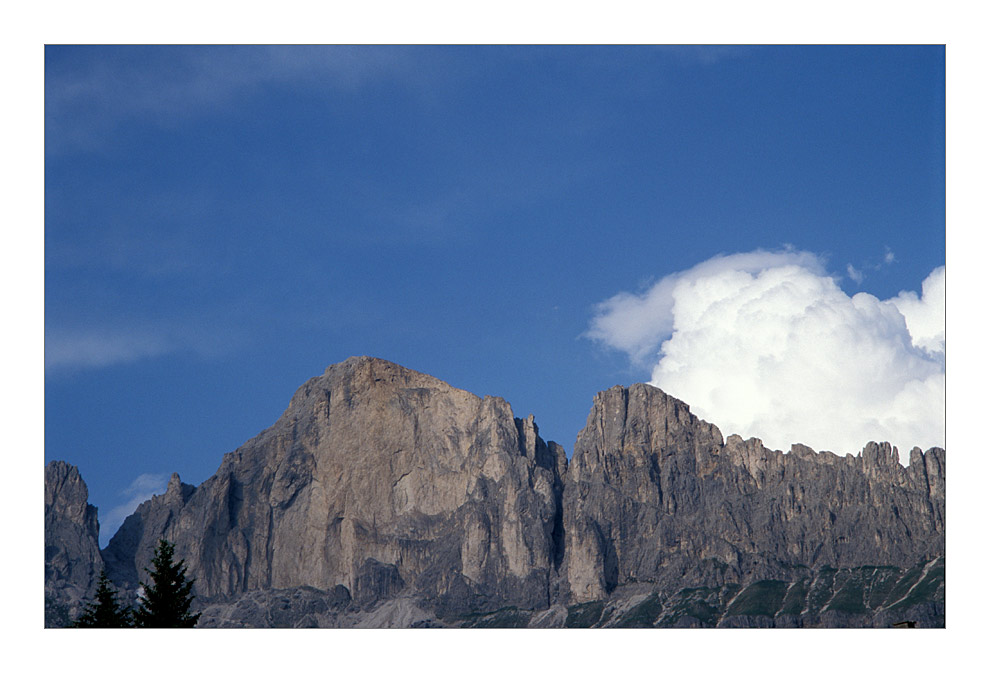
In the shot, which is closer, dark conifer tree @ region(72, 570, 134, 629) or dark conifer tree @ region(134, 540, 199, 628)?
dark conifer tree @ region(134, 540, 199, 628)

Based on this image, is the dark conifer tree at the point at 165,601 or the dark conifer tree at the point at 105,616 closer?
the dark conifer tree at the point at 165,601

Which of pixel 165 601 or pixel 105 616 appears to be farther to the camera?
pixel 105 616

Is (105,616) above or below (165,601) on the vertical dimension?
below
